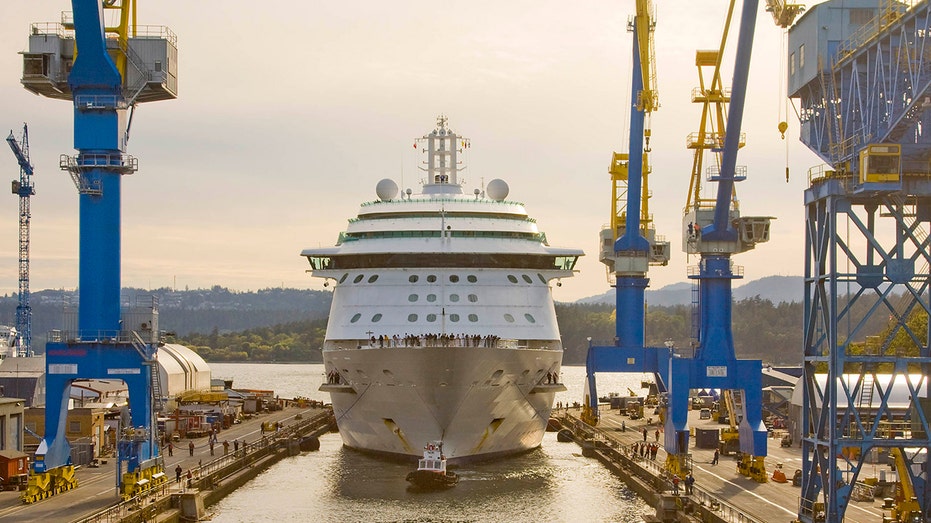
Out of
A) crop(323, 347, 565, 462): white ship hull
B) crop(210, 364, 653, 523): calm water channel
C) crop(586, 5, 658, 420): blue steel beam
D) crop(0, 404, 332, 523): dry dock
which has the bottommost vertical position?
crop(210, 364, 653, 523): calm water channel

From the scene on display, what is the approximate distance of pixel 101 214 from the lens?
42.1 meters

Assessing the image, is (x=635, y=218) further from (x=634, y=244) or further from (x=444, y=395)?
(x=444, y=395)

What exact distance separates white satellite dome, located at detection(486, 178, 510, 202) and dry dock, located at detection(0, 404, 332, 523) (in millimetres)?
16688

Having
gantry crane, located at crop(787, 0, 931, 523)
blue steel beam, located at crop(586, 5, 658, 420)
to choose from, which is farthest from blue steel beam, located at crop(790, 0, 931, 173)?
blue steel beam, located at crop(586, 5, 658, 420)

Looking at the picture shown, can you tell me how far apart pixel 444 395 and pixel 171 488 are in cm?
1047

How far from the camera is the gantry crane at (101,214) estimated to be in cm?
4050

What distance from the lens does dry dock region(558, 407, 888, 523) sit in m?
36.4

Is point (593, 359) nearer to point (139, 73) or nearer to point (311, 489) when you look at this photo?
point (311, 489)

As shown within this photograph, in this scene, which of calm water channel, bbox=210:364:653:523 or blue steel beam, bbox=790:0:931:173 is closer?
blue steel beam, bbox=790:0:931:173

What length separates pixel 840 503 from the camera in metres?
29.7

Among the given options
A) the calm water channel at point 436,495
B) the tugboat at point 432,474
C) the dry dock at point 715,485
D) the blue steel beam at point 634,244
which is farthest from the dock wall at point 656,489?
the tugboat at point 432,474

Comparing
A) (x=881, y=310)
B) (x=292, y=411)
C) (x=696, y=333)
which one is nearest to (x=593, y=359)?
(x=696, y=333)

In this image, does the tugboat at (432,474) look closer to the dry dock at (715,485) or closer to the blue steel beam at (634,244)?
the dry dock at (715,485)

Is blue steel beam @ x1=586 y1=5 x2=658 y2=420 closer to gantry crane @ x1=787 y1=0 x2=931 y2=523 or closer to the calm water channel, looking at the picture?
the calm water channel
